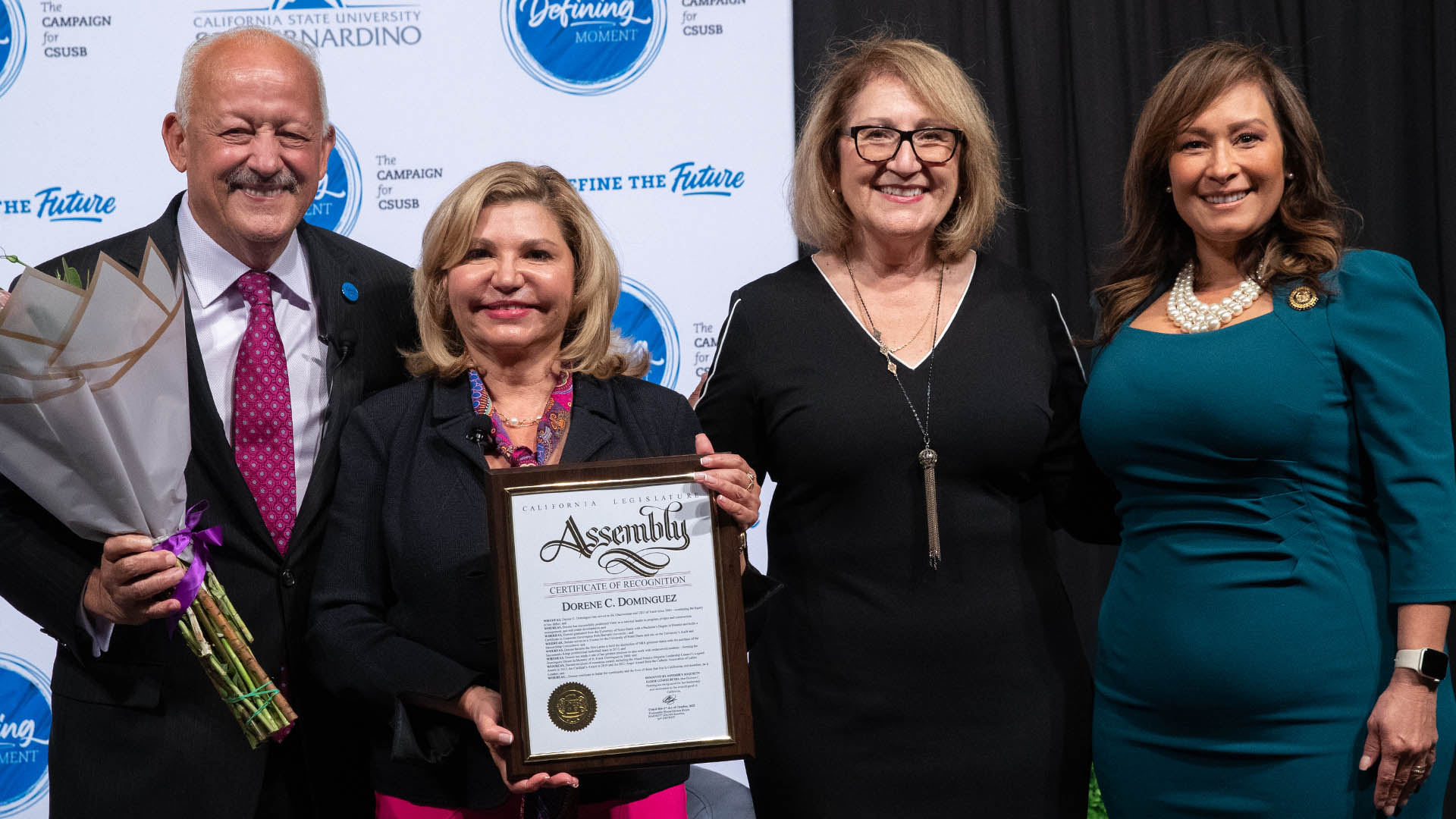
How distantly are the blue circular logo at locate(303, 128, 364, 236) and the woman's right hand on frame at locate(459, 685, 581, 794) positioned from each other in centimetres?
222

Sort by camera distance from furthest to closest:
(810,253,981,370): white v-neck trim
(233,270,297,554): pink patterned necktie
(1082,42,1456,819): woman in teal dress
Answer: (810,253,981,370): white v-neck trim
(233,270,297,554): pink patterned necktie
(1082,42,1456,819): woman in teal dress

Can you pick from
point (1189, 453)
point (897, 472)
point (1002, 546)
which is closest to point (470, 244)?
point (897, 472)

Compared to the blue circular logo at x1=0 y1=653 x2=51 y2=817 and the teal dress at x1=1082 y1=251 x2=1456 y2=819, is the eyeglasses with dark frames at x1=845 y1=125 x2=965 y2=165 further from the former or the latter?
the blue circular logo at x1=0 y1=653 x2=51 y2=817

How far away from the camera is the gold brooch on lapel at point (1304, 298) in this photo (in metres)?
1.86

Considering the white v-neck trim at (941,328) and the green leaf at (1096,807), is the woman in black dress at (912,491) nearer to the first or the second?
the white v-neck trim at (941,328)

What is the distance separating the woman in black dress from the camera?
196cm

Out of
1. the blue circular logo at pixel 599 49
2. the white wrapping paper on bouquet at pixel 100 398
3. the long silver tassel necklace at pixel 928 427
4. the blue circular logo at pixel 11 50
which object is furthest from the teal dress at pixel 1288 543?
the blue circular logo at pixel 11 50

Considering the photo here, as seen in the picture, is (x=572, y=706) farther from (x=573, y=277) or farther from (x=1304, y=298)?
(x=1304, y=298)

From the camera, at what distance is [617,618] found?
1600 millimetres

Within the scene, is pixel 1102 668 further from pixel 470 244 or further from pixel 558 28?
pixel 558 28

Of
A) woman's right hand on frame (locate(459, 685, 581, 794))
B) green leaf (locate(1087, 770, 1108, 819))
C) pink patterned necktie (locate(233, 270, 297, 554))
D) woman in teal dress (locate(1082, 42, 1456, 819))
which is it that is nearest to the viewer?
woman's right hand on frame (locate(459, 685, 581, 794))

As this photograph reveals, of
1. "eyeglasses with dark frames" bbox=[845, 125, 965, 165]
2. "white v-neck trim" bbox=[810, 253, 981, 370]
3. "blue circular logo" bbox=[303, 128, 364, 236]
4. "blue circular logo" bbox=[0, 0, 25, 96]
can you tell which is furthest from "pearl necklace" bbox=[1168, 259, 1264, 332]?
"blue circular logo" bbox=[0, 0, 25, 96]

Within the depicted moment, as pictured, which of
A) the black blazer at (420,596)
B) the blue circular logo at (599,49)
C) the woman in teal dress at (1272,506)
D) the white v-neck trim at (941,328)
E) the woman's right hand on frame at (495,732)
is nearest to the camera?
the woman's right hand on frame at (495,732)

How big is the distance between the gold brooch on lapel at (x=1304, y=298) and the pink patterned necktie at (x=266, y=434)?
1.61m
